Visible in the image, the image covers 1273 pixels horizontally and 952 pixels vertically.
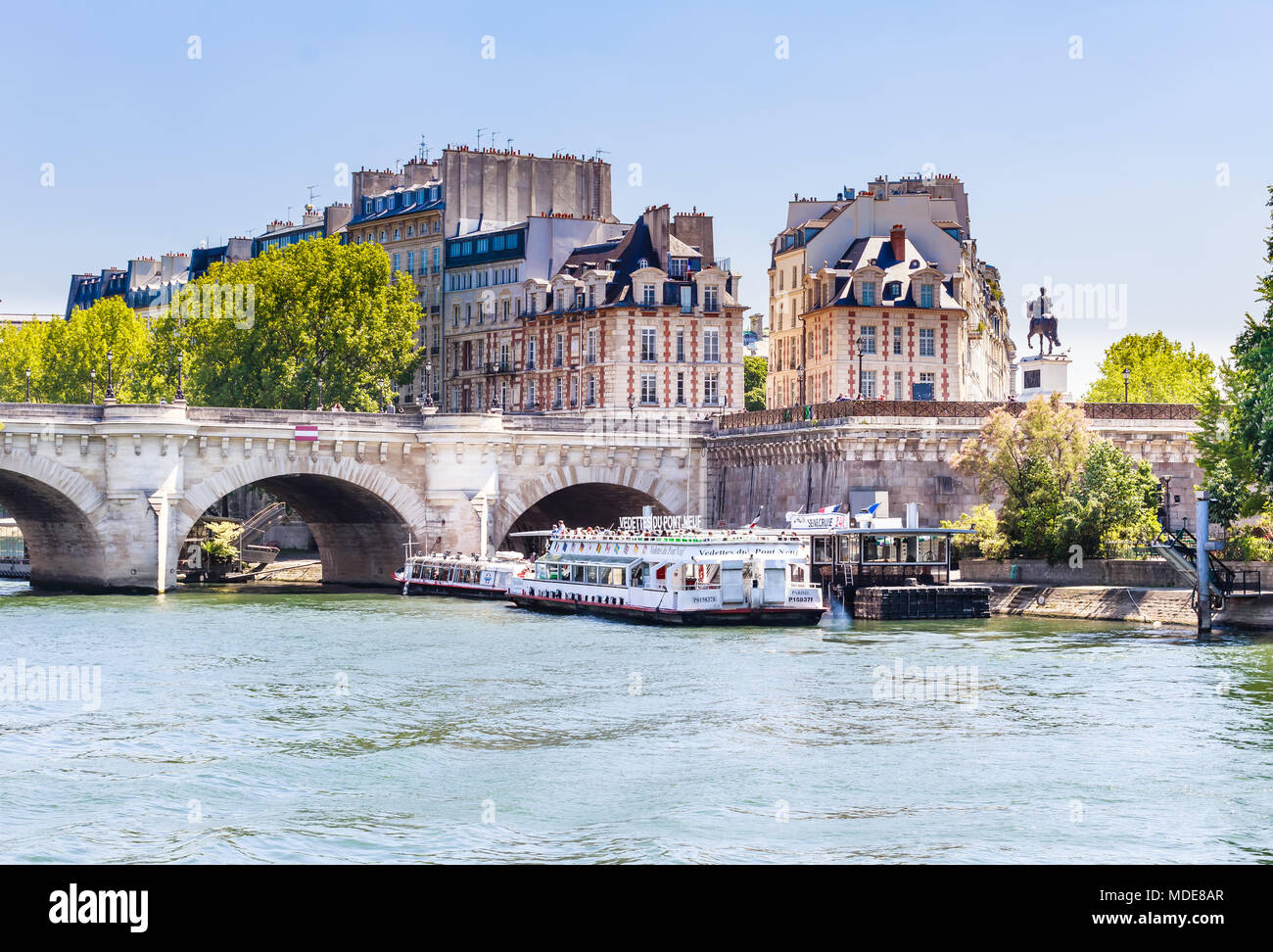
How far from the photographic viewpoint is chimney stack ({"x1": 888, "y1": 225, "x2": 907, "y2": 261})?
82812 mm

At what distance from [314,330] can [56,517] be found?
2154 cm

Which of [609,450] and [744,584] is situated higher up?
[609,450]

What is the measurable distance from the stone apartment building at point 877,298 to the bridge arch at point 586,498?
9979 millimetres

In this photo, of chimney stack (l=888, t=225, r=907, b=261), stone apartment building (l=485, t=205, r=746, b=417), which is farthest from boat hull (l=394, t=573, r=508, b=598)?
chimney stack (l=888, t=225, r=907, b=261)

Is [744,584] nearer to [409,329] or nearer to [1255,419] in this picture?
[1255,419]

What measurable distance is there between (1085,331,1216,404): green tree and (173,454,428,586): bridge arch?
44390 mm

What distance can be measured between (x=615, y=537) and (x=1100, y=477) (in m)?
15.7

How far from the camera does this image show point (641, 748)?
28422 mm

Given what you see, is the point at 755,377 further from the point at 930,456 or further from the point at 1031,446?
the point at 1031,446

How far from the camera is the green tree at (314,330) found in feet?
278

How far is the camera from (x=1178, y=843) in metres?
21.4

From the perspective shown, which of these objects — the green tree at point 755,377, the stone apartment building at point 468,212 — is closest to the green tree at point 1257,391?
the stone apartment building at point 468,212
